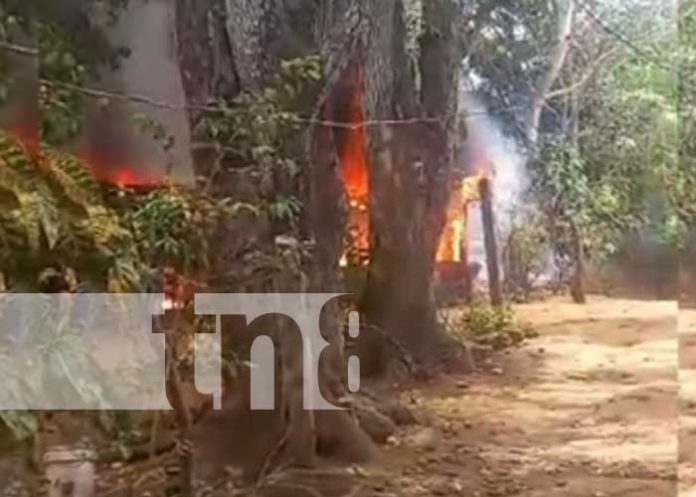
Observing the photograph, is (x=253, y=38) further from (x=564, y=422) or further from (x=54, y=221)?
(x=564, y=422)

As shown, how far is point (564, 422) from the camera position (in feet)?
8.39

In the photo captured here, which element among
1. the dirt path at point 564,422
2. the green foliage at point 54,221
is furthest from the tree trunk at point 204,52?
the dirt path at point 564,422

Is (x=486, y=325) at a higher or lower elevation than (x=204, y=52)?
lower

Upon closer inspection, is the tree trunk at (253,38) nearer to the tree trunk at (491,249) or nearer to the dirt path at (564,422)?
the tree trunk at (491,249)

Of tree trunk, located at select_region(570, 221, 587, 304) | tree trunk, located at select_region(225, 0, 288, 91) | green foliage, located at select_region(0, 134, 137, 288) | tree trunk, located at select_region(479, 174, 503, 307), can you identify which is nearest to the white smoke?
tree trunk, located at select_region(479, 174, 503, 307)

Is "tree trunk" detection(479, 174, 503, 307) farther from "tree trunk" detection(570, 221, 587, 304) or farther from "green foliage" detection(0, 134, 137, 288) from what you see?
"green foliage" detection(0, 134, 137, 288)

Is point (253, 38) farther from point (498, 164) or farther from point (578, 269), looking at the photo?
point (578, 269)

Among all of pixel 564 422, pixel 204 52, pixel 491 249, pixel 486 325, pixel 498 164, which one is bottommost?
pixel 564 422

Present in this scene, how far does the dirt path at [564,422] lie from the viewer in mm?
2553

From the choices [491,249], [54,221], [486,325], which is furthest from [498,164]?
[54,221]

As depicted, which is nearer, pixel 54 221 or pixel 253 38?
pixel 54 221

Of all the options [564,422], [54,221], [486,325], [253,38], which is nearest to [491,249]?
[486,325]

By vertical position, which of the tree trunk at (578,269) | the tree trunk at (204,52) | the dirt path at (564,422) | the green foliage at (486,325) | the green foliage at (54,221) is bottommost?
the dirt path at (564,422)

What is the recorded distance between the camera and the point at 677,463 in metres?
2.55
